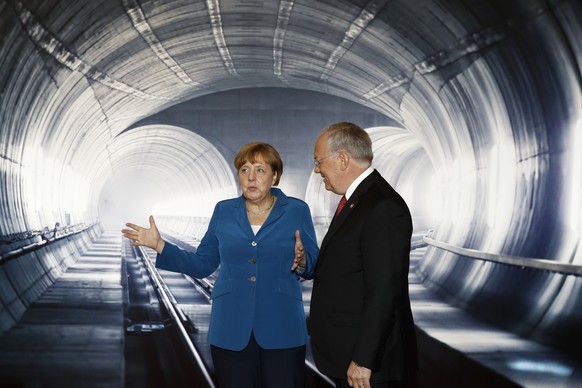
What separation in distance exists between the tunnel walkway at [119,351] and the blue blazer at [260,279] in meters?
4.36

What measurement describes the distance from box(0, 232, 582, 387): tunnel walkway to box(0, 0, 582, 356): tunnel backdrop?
0.44 m

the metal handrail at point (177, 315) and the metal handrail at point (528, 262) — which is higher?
the metal handrail at point (528, 262)

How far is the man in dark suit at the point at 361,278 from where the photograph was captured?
3.21m

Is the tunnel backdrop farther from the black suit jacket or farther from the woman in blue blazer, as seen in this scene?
the black suit jacket

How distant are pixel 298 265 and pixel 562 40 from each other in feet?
22.4

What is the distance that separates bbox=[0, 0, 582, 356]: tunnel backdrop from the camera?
1035 centimetres

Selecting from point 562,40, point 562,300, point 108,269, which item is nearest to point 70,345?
point 562,300

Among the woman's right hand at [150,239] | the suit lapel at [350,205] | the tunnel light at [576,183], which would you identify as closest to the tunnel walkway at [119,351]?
the tunnel light at [576,183]

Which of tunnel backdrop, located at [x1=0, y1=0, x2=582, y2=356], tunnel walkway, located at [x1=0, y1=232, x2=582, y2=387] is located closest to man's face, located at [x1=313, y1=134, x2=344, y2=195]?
tunnel walkway, located at [x1=0, y1=232, x2=582, y2=387]

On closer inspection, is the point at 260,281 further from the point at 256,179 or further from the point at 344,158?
the point at 344,158

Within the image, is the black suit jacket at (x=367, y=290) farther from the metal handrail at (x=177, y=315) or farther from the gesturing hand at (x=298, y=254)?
the metal handrail at (x=177, y=315)

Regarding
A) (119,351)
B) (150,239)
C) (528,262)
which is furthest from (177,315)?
(150,239)

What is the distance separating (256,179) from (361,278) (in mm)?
835

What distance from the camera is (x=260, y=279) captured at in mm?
3822
